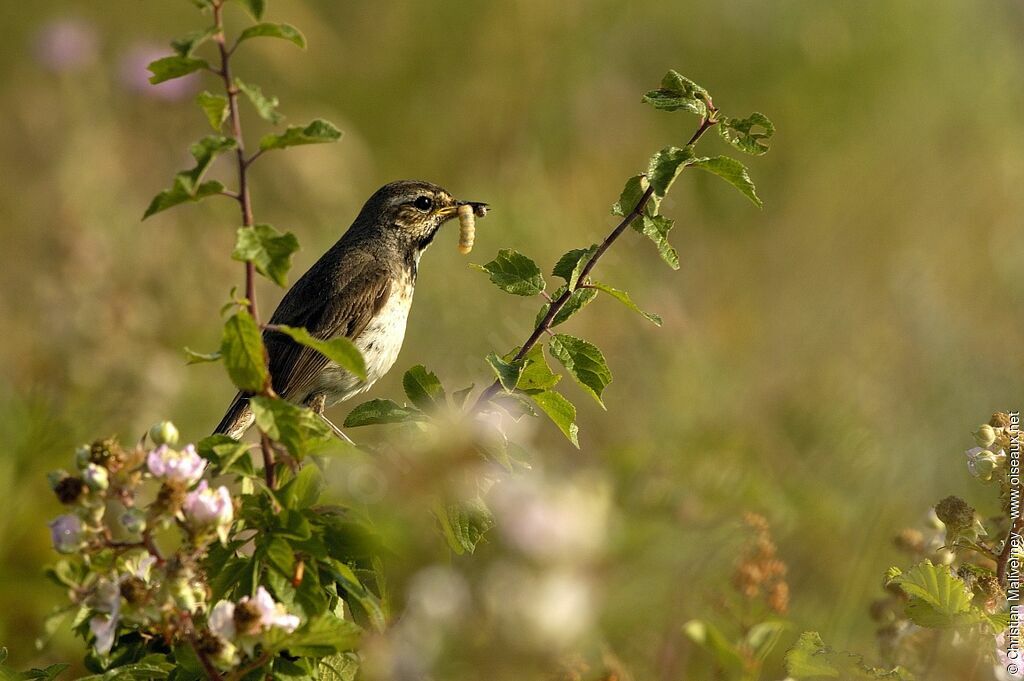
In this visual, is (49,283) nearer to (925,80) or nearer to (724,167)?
(724,167)

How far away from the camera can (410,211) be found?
3.99m

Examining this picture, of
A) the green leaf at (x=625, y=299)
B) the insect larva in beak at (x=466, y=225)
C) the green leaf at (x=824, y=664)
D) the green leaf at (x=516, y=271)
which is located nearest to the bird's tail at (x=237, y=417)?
the insect larva in beak at (x=466, y=225)

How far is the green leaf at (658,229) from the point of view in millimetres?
1994

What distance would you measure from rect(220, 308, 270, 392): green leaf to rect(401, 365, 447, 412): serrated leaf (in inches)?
16.1

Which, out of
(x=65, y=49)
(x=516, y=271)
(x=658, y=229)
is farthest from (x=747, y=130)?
(x=65, y=49)

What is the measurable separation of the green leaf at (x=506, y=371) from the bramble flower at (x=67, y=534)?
663mm

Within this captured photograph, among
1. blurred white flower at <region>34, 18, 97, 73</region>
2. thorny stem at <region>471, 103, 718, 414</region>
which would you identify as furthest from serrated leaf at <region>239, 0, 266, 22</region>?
blurred white flower at <region>34, 18, 97, 73</region>

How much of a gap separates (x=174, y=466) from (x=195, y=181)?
374 mm

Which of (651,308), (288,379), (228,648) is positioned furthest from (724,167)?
(651,308)

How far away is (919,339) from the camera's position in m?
5.64

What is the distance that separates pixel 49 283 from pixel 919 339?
3772 mm

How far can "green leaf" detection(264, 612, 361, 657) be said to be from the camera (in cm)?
170

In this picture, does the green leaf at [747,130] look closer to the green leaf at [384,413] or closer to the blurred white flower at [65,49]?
the green leaf at [384,413]

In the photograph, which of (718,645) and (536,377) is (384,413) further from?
(718,645)
